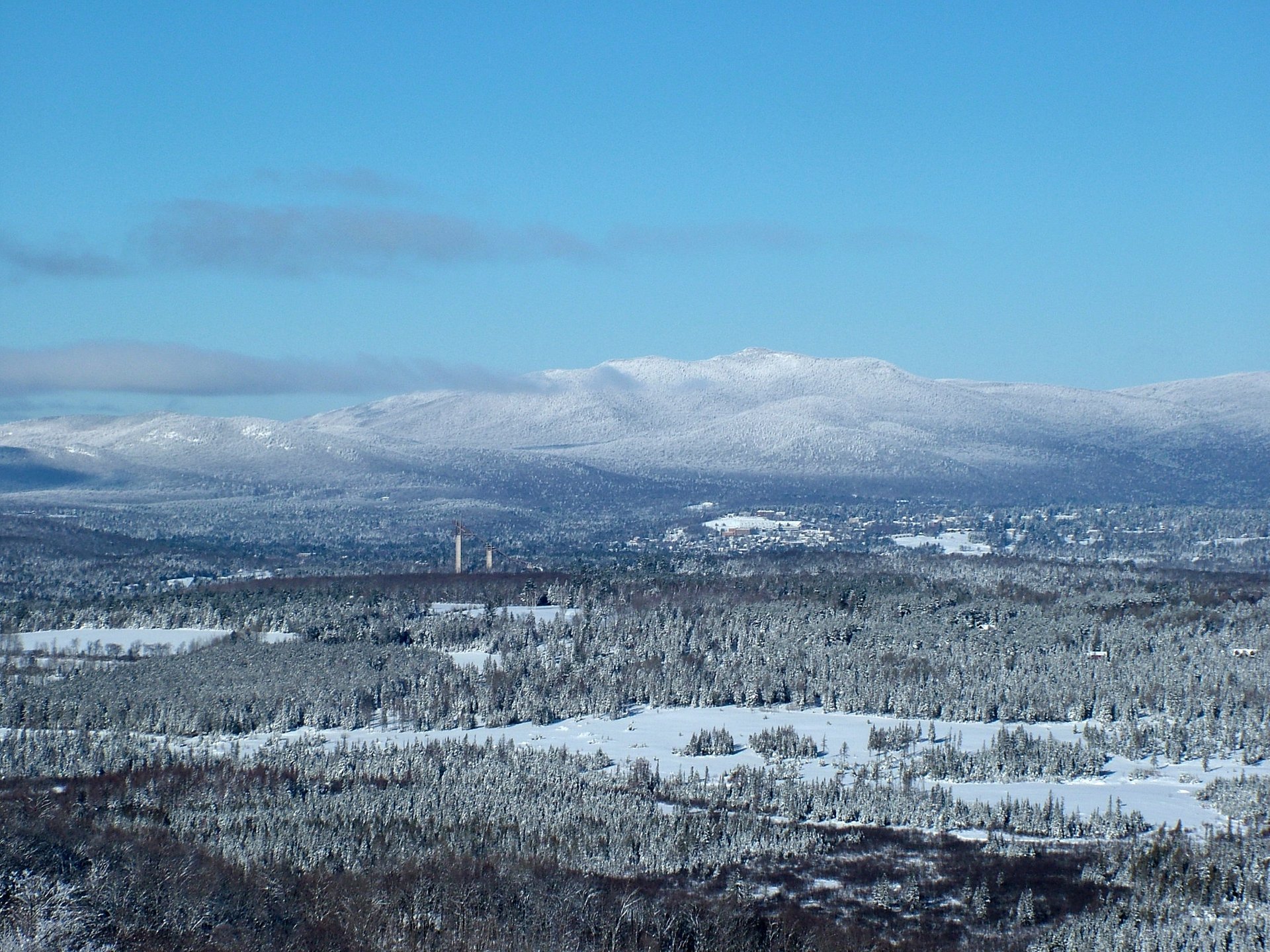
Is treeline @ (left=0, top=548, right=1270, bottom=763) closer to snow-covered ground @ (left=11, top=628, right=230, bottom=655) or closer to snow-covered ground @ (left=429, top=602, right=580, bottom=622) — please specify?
snow-covered ground @ (left=429, top=602, right=580, bottom=622)

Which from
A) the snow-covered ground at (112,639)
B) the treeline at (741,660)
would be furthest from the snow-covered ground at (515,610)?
the snow-covered ground at (112,639)

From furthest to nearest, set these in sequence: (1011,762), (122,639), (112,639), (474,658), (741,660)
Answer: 1. (112,639)
2. (122,639)
3. (474,658)
4. (741,660)
5. (1011,762)

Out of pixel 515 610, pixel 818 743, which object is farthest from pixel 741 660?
pixel 515 610

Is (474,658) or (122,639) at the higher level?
(122,639)

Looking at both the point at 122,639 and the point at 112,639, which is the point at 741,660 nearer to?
the point at 122,639

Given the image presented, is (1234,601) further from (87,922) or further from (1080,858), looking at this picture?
(87,922)

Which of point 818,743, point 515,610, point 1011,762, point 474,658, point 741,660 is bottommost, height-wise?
point 818,743

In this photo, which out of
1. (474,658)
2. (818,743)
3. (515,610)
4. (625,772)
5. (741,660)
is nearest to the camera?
(625,772)

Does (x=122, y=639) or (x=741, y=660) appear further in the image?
(x=122, y=639)

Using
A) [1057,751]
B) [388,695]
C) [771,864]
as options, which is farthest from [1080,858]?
[388,695]
